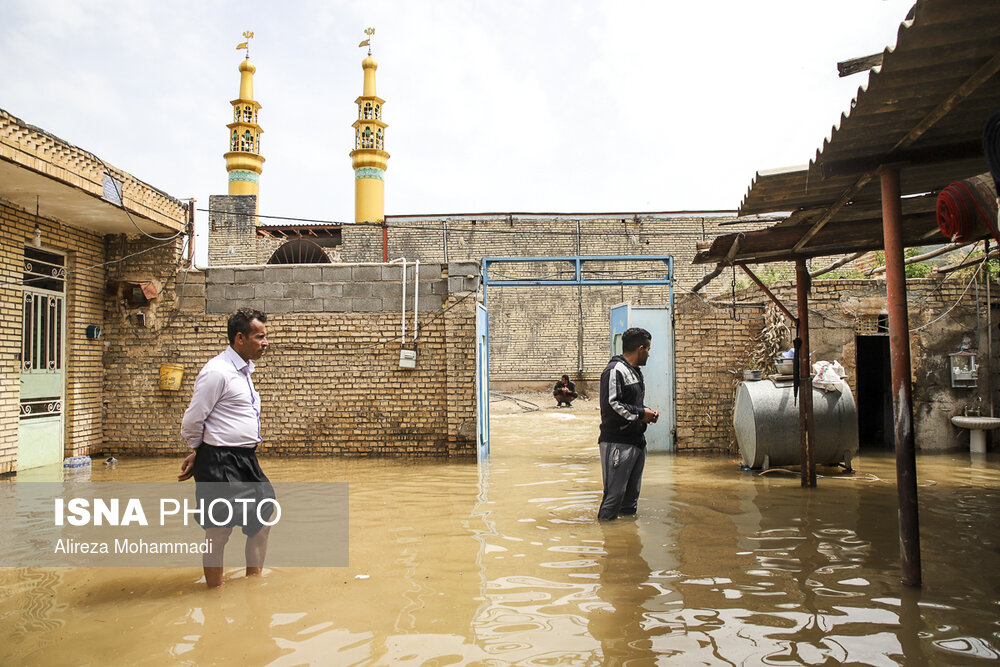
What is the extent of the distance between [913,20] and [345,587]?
157 inches

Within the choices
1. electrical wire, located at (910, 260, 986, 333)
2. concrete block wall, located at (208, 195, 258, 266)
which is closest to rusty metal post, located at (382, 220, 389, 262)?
concrete block wall, located at (208, 195, 258, 266)

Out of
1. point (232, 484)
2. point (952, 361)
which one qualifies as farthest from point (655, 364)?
point (232, 484)

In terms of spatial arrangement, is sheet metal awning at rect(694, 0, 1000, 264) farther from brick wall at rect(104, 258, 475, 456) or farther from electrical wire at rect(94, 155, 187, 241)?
electrical wire at rect(94, 155, 187, 241)

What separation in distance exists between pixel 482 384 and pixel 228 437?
5684mm

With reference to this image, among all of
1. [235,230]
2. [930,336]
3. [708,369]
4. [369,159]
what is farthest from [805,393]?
[369,159]

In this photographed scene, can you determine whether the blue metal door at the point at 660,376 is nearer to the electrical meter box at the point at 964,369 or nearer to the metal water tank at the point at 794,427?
the metal water tank at the point at 794,427

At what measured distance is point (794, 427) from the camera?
7.58 m

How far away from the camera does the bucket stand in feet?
30.9

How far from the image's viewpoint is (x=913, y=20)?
2.60 m

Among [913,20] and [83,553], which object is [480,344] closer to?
[83,553]

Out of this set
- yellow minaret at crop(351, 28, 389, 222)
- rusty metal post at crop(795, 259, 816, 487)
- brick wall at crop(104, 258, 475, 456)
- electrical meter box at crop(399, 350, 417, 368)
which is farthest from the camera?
yellow minaret at crop(351, 28, 389, 222)

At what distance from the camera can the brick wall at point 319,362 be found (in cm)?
923

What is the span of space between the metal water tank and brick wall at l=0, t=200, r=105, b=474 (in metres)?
8.94

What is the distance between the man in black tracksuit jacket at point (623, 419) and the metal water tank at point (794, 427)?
9.40ft
